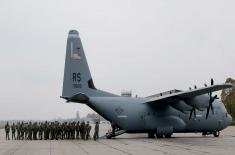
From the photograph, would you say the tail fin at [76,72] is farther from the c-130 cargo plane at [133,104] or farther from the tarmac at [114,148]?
the tarmac at [114,148]

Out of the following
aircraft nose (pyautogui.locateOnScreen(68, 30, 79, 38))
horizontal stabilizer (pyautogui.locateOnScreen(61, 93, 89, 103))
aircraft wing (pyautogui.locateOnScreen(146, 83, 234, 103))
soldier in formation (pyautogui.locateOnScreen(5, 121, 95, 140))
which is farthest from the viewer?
aircraft nose (pyautogui.locateOnScreen(68, 30, 79, 38))

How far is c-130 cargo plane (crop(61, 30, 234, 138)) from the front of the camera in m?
27.4

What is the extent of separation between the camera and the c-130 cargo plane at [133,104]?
27.4m

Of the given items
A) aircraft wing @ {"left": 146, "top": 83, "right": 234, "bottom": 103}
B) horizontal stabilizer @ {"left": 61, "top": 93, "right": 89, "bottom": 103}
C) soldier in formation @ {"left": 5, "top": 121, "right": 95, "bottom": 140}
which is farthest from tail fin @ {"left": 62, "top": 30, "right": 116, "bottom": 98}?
aircraft wing @ {"left": 146, "top": 83, "right": 234, "bottom": 103}

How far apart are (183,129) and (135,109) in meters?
4.51

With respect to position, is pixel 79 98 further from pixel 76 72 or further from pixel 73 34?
pixel 73 34

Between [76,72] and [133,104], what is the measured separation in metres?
5.13

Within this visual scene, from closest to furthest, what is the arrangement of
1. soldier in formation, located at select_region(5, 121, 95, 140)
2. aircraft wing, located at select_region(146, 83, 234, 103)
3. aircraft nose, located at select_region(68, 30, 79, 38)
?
aircraft wing, located at select_region(146, 83, 234, 103)
soldier in formation, located at select_region(5, 121, 95, 140)
aircraft nose, located at select_region(68, 30, 79, 38)

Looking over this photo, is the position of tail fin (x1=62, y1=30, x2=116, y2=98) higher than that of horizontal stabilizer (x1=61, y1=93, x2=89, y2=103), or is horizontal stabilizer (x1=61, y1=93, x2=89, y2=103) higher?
tail fin (x1=62, y1=30, x2=116, y2=98)

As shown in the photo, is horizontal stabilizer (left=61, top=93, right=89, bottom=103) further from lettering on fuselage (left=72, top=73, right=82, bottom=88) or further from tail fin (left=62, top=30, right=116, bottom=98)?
lettering on fuselage (left=72, top=73, right=82, bottom=88)

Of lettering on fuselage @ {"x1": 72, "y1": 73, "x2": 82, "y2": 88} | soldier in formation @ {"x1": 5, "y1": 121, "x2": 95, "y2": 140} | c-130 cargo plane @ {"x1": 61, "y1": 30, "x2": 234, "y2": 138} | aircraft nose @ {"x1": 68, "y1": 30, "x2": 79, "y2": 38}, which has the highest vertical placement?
aircraft nose @ {"x1": 68, "y1": 30, "x2": 79, "y2": 38}

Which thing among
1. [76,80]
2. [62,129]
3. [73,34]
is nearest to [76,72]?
[76,80]

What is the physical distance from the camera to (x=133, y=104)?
29000mm

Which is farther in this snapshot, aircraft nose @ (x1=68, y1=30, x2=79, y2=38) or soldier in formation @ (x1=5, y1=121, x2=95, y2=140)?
aircraft nose @ (x1=68, y1=30, x2=79, y2=38)
